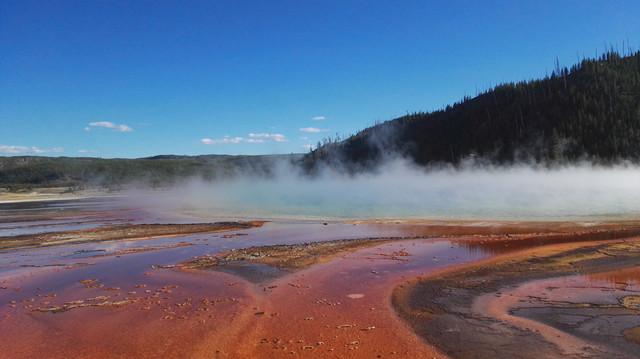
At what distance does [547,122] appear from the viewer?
77.0 m

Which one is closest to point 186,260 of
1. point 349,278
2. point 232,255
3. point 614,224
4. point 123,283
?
point 232,255

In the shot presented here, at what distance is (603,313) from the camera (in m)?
8.19

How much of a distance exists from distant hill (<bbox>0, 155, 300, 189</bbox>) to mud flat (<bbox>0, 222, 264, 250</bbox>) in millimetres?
95837

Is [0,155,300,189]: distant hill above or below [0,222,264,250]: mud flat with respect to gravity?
above

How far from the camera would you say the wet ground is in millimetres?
7633

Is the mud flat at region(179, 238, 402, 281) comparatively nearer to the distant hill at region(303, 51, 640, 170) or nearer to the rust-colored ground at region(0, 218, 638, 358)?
the rust-colored ground at region(0, 218, 638, 358)

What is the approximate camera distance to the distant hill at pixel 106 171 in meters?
128

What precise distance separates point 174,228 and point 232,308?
17.6 metres

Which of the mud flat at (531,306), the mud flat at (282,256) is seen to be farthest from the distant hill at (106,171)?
the mud flat at (531,306)

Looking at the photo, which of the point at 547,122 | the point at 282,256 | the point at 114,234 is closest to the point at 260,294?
the point at 282,256

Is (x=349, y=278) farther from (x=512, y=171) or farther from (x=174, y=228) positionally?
(x=512, y=171)

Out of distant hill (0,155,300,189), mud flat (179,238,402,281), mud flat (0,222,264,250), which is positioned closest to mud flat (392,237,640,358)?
mud flat (179,238,402,281)

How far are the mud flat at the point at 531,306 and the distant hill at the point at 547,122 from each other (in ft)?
206

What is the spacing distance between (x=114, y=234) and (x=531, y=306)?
21.0 m
